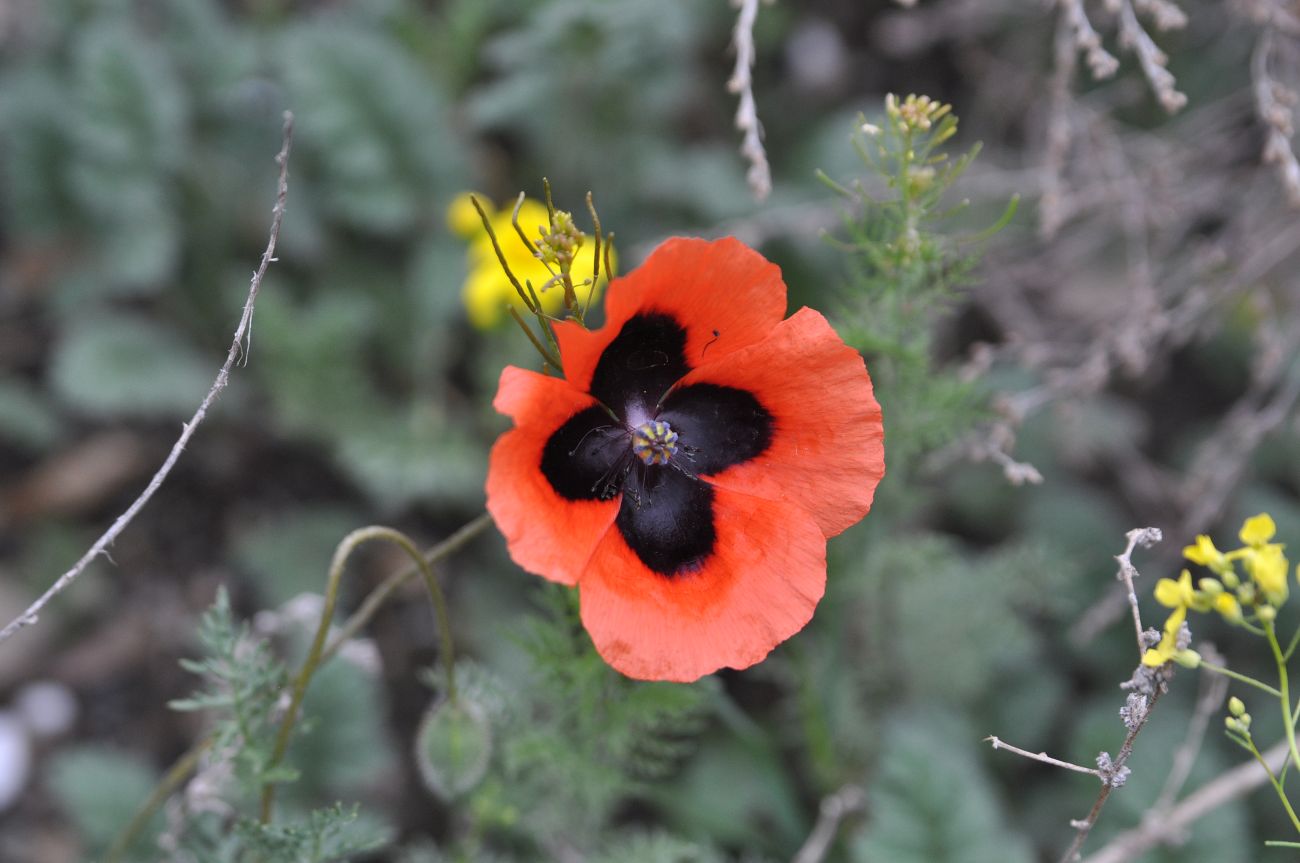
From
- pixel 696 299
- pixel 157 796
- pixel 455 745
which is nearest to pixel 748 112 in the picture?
pixel 696 299

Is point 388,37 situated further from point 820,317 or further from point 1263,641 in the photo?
point 1263,641

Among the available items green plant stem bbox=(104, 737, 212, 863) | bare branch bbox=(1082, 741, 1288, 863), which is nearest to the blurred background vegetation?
green plant stem bbox=(104, 737, 212, 863)

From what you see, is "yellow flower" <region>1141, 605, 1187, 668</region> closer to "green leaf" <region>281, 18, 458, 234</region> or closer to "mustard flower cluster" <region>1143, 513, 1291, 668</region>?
"mustard flower cluster" <region>1143, 513, 1291, 668</region>

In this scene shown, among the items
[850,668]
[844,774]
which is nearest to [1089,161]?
[850,668]

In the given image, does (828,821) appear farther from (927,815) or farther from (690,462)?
(690,462)

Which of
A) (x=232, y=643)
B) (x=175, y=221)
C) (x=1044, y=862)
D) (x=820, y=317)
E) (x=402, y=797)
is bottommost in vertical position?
(x=1044, y=862)

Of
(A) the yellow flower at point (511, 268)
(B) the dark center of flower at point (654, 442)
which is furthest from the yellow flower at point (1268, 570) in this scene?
(A) the yellow flower at point (511, 268)
